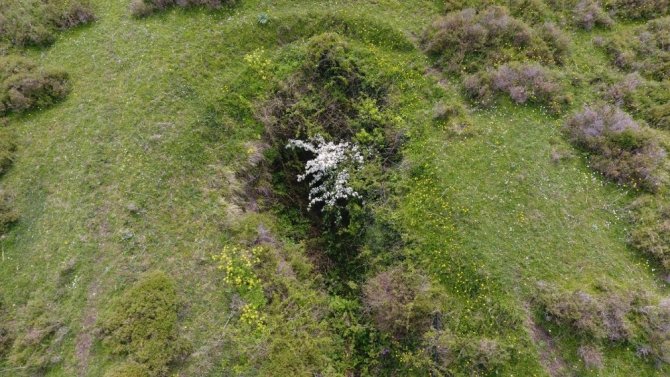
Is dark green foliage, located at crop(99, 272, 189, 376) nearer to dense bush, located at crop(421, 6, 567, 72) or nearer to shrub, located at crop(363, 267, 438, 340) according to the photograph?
shrub, located at crop(363, 267, 438, 340)

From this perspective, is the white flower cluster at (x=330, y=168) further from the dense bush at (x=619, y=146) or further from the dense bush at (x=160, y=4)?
the dense bush at (x=619, y=146)

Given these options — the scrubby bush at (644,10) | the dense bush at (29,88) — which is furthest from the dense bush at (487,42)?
the dense bush at (29,88)

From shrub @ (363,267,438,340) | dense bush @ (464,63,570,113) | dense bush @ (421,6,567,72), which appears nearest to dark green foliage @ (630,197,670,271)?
dense bush @ (464,63,570,113)

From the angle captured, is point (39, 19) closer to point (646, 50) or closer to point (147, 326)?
point (147, 326)

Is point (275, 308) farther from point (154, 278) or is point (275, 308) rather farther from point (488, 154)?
point (488, 154)

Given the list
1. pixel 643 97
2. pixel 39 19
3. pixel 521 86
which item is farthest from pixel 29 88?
pixel 643 97

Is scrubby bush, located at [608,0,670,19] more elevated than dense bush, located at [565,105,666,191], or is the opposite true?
scrubby bush, located at [608,0,670,19]

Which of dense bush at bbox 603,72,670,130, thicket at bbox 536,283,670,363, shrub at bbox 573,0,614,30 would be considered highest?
shrub at bbox 573,0,614,30
